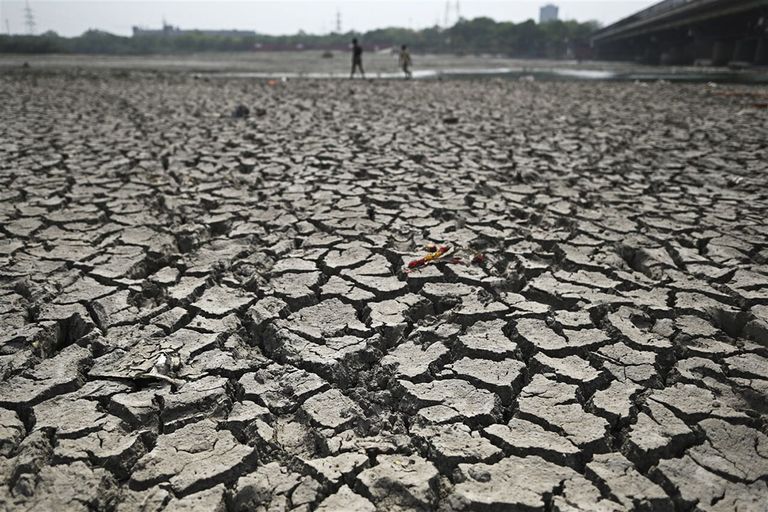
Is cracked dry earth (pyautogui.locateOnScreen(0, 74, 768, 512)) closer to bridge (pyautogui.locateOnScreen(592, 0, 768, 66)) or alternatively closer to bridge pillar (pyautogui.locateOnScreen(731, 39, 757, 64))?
bridge (pyautogui.locateOnScreen(592, 0, 768, 66))

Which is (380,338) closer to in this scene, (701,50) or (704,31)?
(704,31)

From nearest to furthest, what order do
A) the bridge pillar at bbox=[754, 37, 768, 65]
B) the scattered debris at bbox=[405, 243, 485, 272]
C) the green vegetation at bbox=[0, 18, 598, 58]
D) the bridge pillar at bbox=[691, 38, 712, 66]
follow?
the scattered debris at bbox=[405, 243, 485, 272]
the bridge pillar at bbox=[754, 37, 768, 65]
the bridge pillar at bbox=[691, 38, 712, 66]
the green vegetation at bbox=[0, 18, 598, 58]

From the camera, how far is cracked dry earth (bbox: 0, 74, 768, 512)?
1416mm

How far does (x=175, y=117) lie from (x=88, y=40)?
6790 cm

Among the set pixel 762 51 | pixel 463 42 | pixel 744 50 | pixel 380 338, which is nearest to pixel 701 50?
pixel 744 50

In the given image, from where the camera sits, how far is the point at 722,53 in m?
27.2

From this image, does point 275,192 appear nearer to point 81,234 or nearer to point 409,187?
point 409,187

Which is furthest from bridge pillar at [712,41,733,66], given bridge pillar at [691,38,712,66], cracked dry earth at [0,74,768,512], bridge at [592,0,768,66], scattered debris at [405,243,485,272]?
scattered debris at [405,243,485,272]

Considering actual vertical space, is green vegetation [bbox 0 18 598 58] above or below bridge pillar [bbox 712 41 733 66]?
above

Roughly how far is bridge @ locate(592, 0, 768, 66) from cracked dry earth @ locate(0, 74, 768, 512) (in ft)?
69.1

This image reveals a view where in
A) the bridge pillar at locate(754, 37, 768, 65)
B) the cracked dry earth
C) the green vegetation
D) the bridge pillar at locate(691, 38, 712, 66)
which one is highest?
the green vegetation

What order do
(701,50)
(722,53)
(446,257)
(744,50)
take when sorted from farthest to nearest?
(701,50), (722,53), (744,50), (446,257)

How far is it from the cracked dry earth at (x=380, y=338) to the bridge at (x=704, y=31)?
2107cm

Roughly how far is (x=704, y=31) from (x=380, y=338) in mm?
33753
